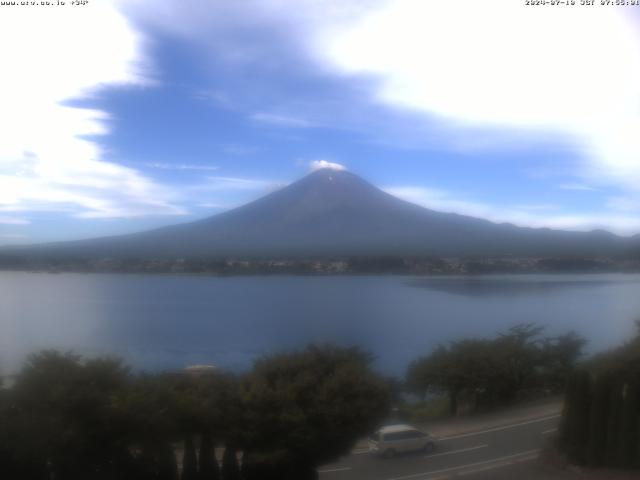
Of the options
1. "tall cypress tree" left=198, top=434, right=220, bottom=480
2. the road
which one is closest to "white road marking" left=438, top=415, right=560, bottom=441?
the road

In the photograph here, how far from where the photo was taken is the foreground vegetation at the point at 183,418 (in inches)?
232

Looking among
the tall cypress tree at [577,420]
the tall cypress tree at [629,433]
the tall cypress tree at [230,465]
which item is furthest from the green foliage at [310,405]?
the tall cypress tree at [629,433]

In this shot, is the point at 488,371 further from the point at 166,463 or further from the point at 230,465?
the point at 166,463

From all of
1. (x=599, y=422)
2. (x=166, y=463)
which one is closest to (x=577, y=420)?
(x=599, y=422)

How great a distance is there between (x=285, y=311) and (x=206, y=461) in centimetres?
1183

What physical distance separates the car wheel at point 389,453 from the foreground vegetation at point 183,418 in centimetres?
59

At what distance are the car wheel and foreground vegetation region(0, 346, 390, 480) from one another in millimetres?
588

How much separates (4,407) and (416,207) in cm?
2497

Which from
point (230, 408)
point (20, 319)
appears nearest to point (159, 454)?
point (230, 408)

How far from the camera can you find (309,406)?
683cm

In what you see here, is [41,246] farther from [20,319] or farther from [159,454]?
[159,454]

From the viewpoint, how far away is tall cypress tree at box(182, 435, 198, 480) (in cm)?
652

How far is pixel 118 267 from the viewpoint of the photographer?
17.0 meters

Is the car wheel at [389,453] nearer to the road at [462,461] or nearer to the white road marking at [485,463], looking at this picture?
the road at [462,461]
